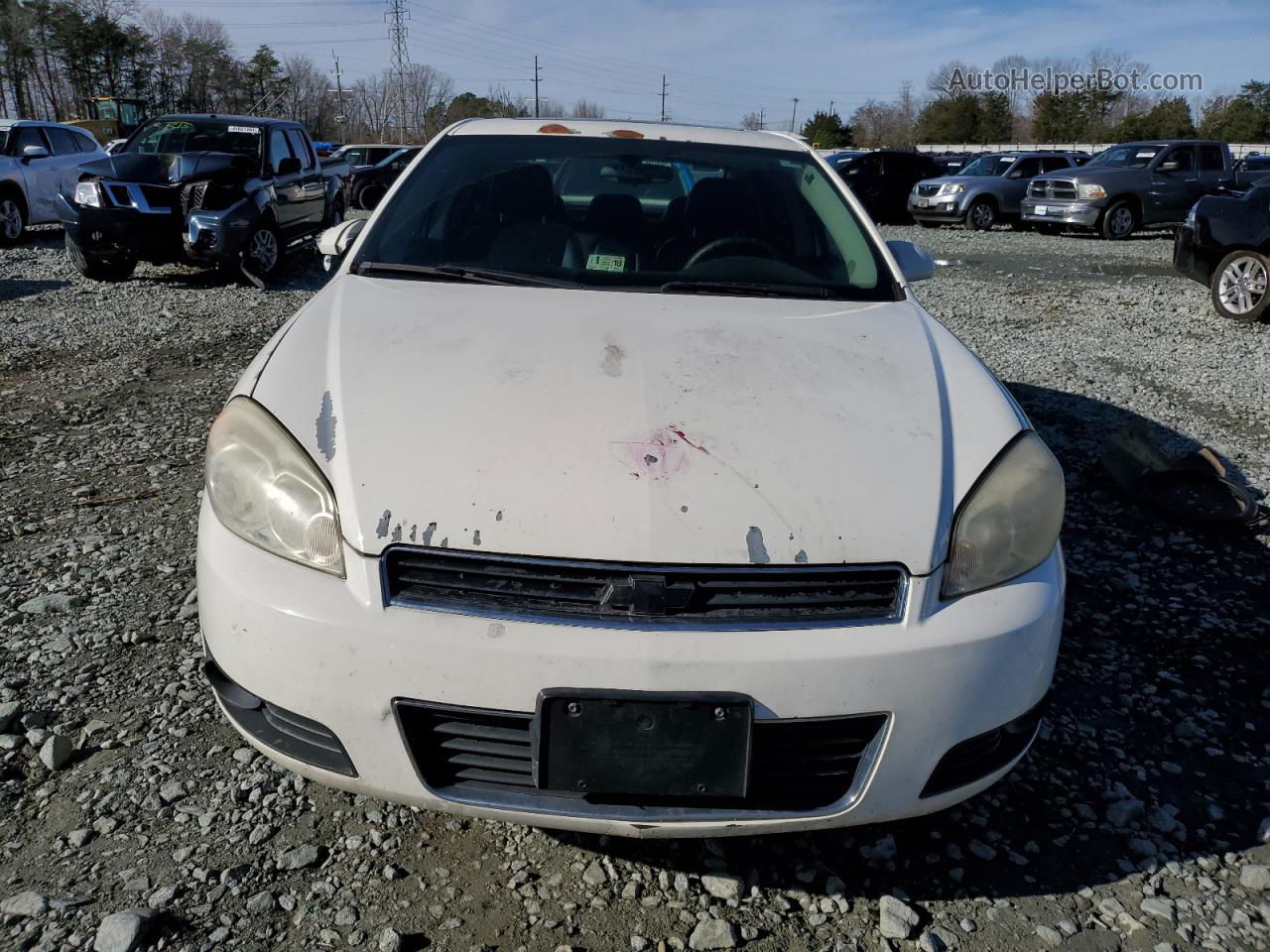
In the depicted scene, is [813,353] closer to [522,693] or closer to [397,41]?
[522,693]

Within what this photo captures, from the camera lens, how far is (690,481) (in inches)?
68.1

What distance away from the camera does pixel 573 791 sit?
1.65 metres

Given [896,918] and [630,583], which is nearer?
[630,583]

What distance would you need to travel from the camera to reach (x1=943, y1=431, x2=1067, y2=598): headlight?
1768 mm

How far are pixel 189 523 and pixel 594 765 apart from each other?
105 inches

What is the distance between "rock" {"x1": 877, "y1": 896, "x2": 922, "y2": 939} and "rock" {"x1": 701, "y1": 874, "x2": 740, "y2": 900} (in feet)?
0.95

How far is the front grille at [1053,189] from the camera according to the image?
52.9 feet

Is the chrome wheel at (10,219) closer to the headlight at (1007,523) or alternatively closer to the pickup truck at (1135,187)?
the headlight at (1007,523)

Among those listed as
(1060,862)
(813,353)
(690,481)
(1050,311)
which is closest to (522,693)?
(690,481)

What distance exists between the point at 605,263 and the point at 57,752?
6.25ft

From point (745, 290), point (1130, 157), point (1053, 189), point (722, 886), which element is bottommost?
point (722, 886)

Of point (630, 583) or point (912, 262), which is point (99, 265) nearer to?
point (912, 262)

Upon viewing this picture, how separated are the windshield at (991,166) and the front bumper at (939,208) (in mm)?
1410

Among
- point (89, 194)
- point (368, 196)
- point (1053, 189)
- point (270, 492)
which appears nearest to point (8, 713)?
point (270, 492)
